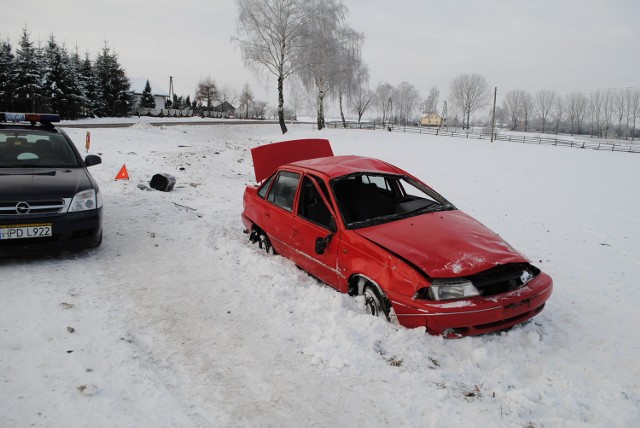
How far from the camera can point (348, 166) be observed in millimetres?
5066

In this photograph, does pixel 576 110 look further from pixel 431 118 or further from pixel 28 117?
pixel 28 117

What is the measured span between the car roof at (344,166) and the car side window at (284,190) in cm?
19

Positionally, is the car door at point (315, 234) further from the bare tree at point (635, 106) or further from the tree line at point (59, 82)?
the bare tree at point (635, 106)

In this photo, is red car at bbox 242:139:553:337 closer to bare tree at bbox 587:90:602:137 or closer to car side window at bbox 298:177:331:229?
car side window at bbox 298:177:331:229

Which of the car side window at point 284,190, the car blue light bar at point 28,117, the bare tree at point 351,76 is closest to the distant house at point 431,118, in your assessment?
the bare tree at point 351,76

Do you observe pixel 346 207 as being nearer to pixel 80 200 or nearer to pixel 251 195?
pixel 251 195

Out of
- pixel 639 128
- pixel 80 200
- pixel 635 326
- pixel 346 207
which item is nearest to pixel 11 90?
pixel 80 200

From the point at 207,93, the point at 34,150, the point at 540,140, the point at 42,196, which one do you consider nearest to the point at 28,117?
the point at 34,150

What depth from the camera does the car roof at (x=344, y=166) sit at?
4.84 metres

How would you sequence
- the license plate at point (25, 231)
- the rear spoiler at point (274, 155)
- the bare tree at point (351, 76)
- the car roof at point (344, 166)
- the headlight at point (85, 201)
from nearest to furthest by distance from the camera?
the license plate at point (25, 231), the headlight at point (85, 201), the car roof at point (344, 166), the rear spoiler at point (274, 155), the bare tree at point (351, 76)

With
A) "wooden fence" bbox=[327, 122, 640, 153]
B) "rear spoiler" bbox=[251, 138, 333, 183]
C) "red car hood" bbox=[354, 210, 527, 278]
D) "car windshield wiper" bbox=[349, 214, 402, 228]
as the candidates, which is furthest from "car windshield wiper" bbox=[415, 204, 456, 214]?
"wooden fence" bbox=[327, 122, 640, 153]

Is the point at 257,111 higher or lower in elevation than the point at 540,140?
higher

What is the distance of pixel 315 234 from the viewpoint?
4.45 metres

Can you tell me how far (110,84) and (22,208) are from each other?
158 feet
